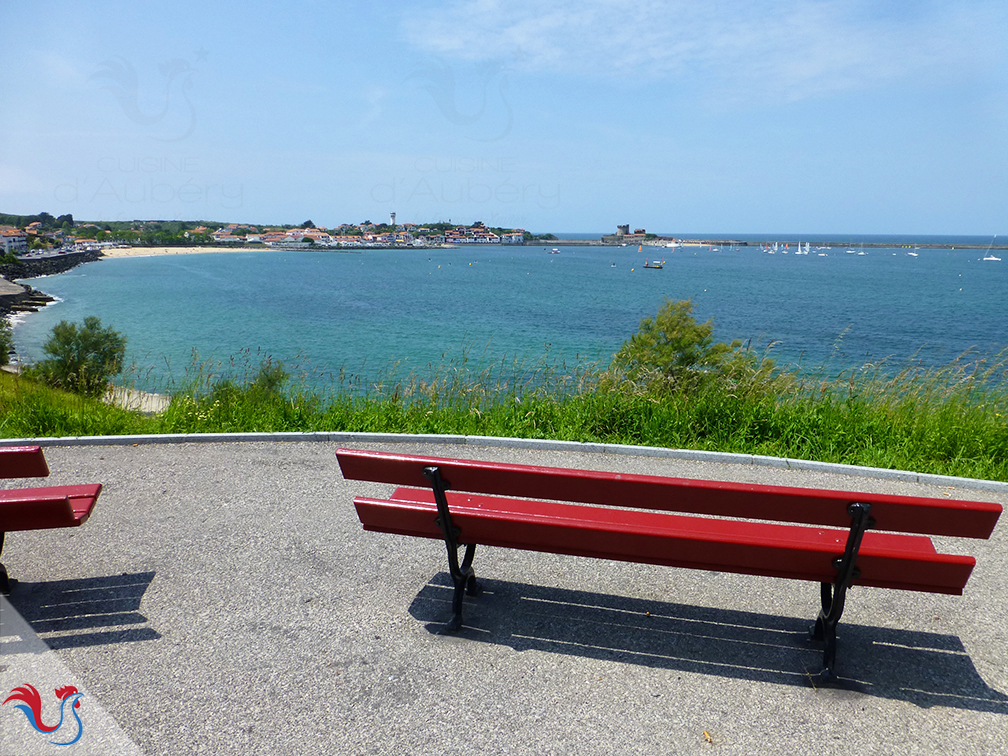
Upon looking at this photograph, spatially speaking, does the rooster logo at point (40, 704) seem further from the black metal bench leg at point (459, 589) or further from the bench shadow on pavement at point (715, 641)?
the black metal bench leg at point (459, 589)

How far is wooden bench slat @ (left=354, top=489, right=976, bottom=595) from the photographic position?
8.76ft

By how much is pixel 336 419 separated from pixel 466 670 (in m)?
4.48

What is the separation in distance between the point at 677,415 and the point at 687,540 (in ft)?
12.7

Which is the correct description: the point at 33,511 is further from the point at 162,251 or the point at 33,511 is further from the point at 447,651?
the point at 162,251

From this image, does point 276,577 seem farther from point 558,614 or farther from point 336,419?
point 336,419

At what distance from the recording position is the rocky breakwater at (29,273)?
2395 inches

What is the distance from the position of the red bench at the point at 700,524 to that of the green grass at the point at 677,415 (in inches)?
128

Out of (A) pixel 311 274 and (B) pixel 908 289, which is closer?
(B) pixel 908 289

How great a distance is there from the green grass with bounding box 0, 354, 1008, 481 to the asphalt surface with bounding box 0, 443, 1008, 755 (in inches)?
68.8

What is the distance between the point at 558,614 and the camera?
11.0 ft

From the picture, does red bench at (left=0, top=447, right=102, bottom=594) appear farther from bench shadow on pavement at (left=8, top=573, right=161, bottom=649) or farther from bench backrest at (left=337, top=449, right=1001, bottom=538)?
bench backrest at (left=337, top=449, right=1001, bottom=538)

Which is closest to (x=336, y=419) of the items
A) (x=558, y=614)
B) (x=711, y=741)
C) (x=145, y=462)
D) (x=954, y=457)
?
(x=145, y=462)

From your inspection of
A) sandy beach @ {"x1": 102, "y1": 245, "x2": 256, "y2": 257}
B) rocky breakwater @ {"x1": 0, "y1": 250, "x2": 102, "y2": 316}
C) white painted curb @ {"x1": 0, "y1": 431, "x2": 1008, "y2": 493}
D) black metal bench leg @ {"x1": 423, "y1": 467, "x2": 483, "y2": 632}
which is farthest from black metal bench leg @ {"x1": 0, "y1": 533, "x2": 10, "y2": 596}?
sandy beach @ {"x1": 102, "y1": 245, "x2": 256, "y2": 257}

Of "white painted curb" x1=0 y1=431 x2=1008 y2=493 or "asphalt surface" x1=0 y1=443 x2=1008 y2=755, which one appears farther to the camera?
"white painted curb" x1=0 y1=431 x2=1008 y2=493
